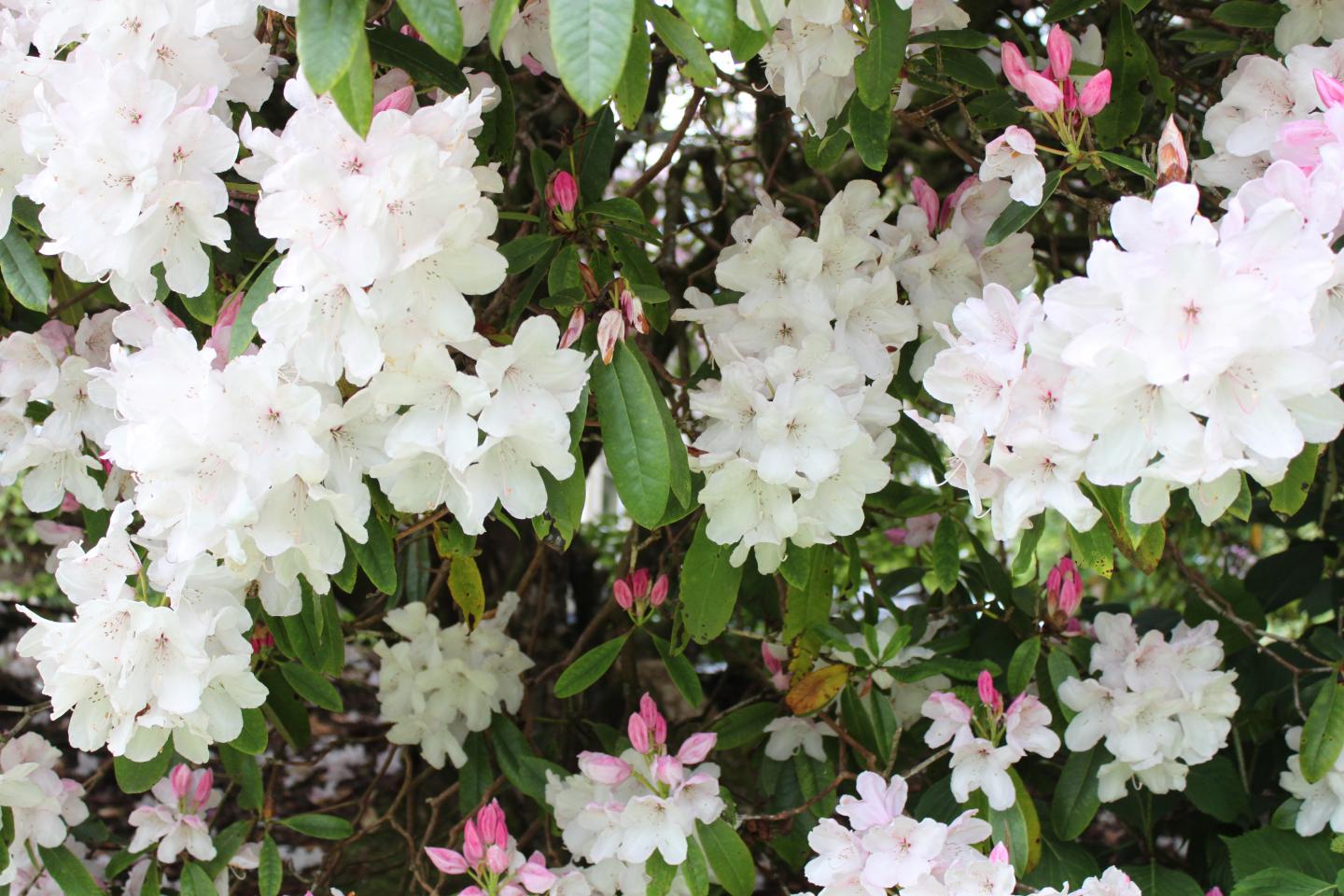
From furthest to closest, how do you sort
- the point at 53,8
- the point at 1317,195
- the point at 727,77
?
the point at 727,77 < the point at 53,8 < the point at 1317,195

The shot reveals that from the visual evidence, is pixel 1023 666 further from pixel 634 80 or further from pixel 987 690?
pixel 634 80

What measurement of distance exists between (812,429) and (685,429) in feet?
1.38

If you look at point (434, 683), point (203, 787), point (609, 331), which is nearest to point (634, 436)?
point (609, 331)

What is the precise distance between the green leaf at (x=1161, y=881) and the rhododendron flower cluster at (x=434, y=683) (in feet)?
3.27

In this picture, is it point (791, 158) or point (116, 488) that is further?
point (791, 158)

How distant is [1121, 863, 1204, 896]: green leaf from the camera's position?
1778 millimetres

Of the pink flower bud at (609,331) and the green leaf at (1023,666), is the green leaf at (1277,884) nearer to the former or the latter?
the green leaf at (1023,666)

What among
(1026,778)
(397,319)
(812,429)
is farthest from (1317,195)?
(1026,778)

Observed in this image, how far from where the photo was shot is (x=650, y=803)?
5.33 ft

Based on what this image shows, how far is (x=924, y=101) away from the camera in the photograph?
2.17 metres

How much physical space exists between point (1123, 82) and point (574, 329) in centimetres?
79

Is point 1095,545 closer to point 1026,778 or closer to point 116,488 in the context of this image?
point 1026,778

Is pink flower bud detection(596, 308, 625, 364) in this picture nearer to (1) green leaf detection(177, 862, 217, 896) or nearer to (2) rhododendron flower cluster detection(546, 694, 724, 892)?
(2) rhododendron flower cluster detection(546, 694, 724, 892)

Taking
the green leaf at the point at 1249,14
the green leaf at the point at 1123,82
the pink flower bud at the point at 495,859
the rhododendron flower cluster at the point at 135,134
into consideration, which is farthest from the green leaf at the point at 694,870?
the green leaf at the point at 1249,14
